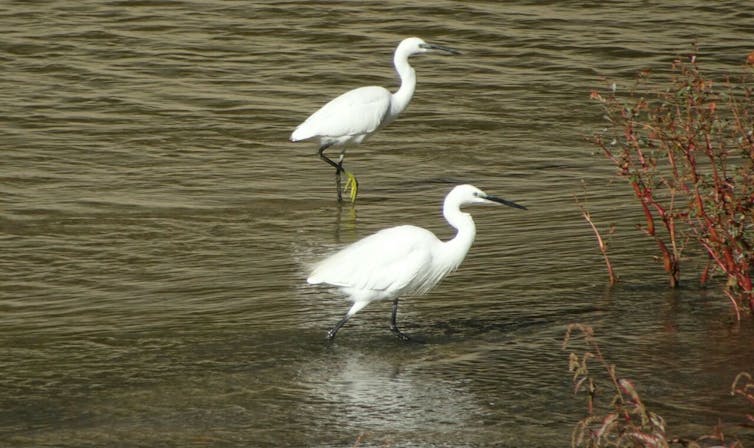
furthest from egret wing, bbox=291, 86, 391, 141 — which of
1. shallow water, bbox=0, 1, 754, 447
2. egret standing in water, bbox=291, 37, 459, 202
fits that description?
shallow water, bbox=0, 1, 754, 447

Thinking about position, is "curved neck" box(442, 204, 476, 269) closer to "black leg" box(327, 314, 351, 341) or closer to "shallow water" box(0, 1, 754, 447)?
"shallow water" box(0, 1, 754, 447)

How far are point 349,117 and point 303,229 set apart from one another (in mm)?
2098

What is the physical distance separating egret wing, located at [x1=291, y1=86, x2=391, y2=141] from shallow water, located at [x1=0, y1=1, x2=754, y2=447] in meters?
0.38

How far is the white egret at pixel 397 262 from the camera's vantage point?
721 centimetres

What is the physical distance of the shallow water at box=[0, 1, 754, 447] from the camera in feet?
20.7

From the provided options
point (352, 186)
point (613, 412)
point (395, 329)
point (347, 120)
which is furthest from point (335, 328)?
point (347, 120)

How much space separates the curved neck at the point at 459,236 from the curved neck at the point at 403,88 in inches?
202

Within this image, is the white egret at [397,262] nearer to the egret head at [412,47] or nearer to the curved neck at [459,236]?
the curved neck at [459,236]

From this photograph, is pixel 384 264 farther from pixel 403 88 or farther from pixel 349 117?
pixel 403 88

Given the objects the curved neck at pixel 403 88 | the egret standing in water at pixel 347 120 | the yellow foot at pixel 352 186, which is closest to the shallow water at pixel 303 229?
the yellow foot at pixel 352 186

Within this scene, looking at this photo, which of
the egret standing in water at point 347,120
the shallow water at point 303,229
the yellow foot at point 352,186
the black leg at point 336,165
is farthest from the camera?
the egret standing in water at point 347,120

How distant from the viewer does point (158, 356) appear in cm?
702

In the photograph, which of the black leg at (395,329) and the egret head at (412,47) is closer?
the black leg at (395,329)

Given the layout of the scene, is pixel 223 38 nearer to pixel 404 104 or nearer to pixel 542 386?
pixel 404 104
